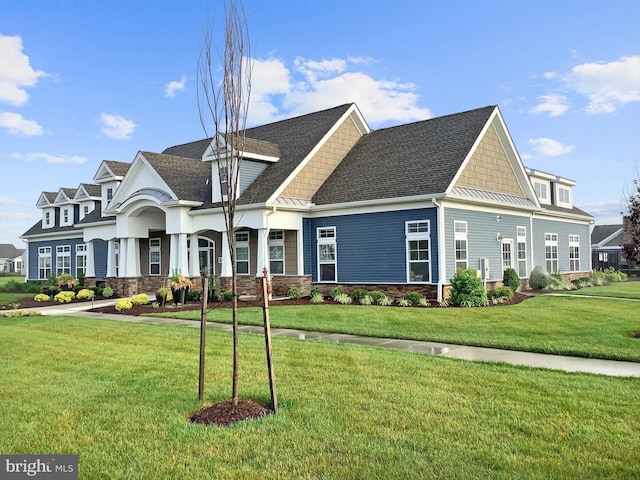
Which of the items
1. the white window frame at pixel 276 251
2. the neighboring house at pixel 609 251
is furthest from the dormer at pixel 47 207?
the neighboring house at pixel 609 251

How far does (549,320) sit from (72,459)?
11677 mm

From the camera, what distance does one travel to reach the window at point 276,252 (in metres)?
22.9

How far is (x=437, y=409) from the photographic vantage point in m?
6.18

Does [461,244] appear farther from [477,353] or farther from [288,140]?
[477,353]

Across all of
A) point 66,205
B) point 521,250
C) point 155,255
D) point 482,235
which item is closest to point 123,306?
point 155,255

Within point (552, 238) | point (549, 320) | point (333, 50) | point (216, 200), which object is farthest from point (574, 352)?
point (552, 238)

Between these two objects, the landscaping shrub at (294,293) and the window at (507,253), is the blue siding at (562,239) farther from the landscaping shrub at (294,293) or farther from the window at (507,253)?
the landscaping shrub at (294,293)

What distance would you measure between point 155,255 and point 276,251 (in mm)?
8873

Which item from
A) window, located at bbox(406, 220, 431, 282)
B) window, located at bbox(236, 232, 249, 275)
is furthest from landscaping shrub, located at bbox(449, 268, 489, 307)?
window, located at bbox(236, 232, 249, 275)

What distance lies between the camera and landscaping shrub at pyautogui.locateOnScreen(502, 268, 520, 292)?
21578 mm

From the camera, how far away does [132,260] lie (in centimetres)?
2609

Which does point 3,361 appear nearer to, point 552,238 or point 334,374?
point 334,374

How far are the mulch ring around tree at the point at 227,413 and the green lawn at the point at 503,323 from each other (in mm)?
5838

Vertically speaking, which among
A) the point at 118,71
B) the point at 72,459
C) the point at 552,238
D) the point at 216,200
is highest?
the point at 118,71
